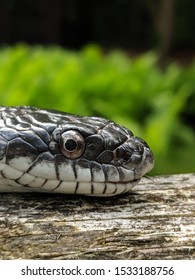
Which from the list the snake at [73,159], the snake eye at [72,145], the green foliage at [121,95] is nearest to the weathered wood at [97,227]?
the snake at [73,159]

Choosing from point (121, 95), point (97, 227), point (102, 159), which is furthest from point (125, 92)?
point (97, 227)

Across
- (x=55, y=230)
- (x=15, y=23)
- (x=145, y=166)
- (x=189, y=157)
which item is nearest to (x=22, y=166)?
(x=55, y=230)

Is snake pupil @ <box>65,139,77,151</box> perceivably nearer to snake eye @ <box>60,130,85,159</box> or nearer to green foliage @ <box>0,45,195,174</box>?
snake eye @ <box>60,130,85,159</box>

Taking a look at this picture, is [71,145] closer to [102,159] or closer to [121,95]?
[102,159]

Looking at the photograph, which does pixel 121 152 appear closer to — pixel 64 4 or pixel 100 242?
pixel 100 242

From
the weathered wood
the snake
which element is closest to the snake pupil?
the snake

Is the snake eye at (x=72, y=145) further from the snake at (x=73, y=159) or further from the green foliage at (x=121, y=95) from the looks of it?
the green foliage at (x=121, y=95)
